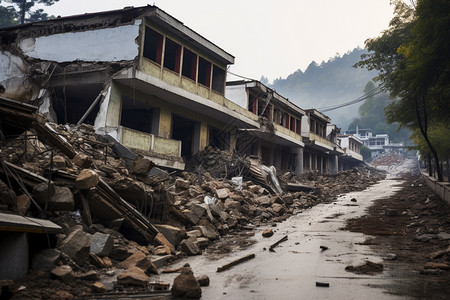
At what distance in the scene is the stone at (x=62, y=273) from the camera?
5146mm

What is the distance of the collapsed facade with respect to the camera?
15.1 meters

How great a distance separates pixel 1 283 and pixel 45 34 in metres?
15.0

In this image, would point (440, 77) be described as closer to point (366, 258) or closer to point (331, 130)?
point (366, 258)

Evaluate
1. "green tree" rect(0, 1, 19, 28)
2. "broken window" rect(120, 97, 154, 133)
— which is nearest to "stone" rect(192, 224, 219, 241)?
"broken window" rect(120, 97, 154, 133)

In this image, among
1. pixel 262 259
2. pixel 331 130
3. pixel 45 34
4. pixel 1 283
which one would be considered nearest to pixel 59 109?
pixel 45 34

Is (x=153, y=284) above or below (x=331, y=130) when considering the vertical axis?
below

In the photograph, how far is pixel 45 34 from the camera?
1652 cm

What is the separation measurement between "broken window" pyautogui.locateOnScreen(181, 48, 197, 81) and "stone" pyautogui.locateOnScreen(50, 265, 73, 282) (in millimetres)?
14322

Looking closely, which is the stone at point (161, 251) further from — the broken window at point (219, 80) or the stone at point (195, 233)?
the broken window at point (219, 80)

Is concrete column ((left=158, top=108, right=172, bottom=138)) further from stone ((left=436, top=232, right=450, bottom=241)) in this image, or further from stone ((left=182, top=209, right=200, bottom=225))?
stone ((left=436, top=232, right=450, bottom=241))

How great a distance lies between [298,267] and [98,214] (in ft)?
13.6

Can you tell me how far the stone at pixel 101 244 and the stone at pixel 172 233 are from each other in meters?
1.76

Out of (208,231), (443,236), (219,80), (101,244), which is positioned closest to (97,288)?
(101,244)

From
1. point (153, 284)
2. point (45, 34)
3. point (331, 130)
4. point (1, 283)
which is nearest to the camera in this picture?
point (1, 283)
